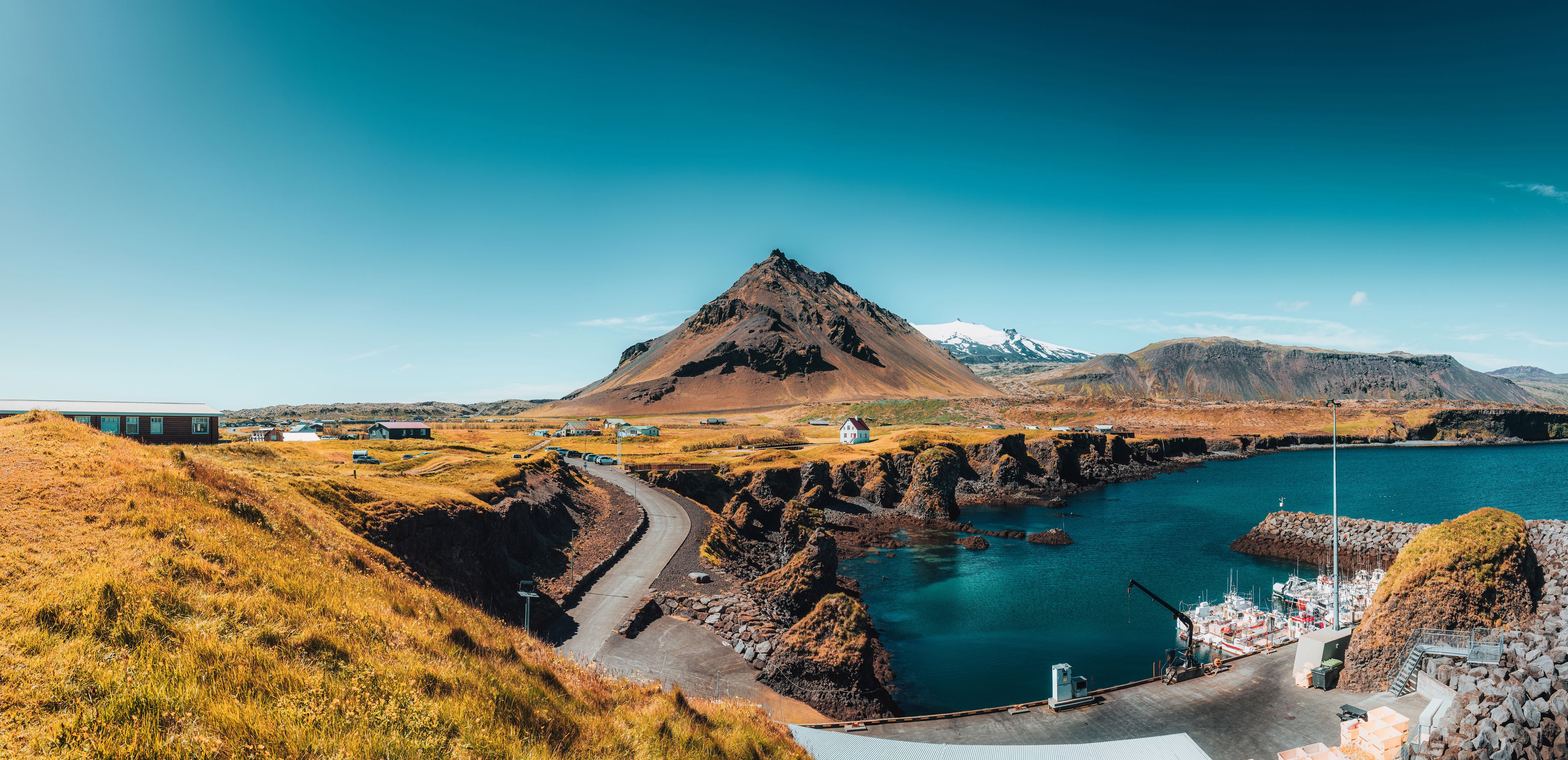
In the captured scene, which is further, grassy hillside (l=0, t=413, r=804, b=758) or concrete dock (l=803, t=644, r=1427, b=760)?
concrete dock (l=803, t=644, r=1427, b=760)

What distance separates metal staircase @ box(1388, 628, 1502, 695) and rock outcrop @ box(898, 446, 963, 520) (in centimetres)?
5155

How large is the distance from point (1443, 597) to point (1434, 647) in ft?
8.21

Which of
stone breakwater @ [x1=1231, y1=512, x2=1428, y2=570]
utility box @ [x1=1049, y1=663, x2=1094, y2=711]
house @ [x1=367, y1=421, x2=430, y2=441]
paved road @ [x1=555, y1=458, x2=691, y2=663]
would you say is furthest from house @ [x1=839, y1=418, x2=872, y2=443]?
utility box @ [x1=1049, y1=663, x2=1094, y2=711]

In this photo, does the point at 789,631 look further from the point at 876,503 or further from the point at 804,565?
the point at 876,503

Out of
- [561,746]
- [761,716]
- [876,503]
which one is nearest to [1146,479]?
[876,503]

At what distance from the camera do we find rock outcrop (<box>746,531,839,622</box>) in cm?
3816

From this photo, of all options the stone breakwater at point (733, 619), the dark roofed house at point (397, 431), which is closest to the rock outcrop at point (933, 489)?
the stone breakwater at point (733, 619)

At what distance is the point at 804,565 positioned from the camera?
131ft

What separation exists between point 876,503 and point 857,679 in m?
54.1

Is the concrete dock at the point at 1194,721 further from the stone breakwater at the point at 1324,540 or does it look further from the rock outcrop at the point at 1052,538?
the stone breakwater at the point at 1324,540

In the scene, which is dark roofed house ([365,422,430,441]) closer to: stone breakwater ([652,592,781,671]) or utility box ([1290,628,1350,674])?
stone breakwater ([652,592,781,671])

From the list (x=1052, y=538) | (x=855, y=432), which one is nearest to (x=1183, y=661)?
(x=1052, y=538)

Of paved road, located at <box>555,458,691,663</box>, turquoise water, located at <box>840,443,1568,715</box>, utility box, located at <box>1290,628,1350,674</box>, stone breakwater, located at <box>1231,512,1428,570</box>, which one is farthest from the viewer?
stone breakwater, located at <box>1231,512,1428,570</box>

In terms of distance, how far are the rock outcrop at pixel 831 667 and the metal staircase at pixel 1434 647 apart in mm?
19882
